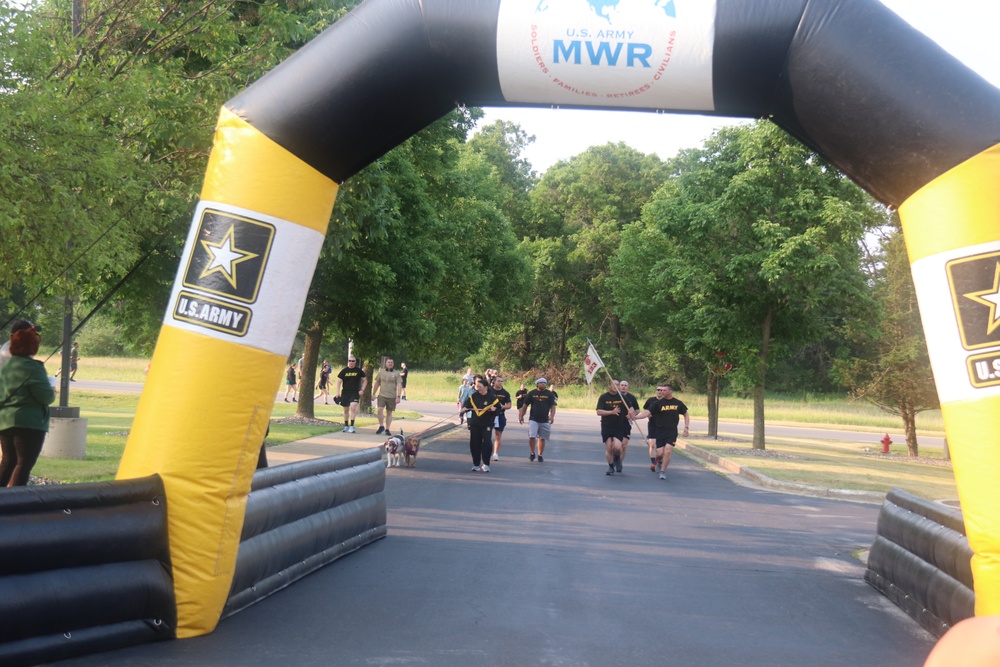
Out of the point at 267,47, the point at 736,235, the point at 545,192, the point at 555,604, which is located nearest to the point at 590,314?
the point at 545,192

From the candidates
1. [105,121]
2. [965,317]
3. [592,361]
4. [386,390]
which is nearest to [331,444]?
[386,390]

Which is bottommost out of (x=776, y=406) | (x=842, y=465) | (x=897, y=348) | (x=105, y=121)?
(x=842, y=465)

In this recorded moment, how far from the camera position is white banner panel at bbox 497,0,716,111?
6754 millimetres

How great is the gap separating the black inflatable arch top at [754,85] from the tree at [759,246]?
765 inches

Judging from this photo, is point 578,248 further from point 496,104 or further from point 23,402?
point 496,104

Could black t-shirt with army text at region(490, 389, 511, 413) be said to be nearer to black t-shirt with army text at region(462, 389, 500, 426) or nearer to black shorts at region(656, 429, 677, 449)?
black t-shirt with army text at region(462, 389, 500, 426)

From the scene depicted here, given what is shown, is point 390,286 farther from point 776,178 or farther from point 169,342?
point 169,342

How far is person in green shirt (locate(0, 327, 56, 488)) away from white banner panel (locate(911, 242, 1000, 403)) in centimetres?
A: 745

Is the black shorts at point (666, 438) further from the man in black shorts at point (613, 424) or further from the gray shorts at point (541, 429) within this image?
the gray shorts at point (541, 429)

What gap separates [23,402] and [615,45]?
629 cm

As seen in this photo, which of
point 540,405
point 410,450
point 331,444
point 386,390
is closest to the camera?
point 410,450

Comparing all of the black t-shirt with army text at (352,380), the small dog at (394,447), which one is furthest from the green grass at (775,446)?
the small dog at (394,447)

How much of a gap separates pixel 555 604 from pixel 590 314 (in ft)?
219

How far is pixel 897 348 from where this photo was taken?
30.0 meters
